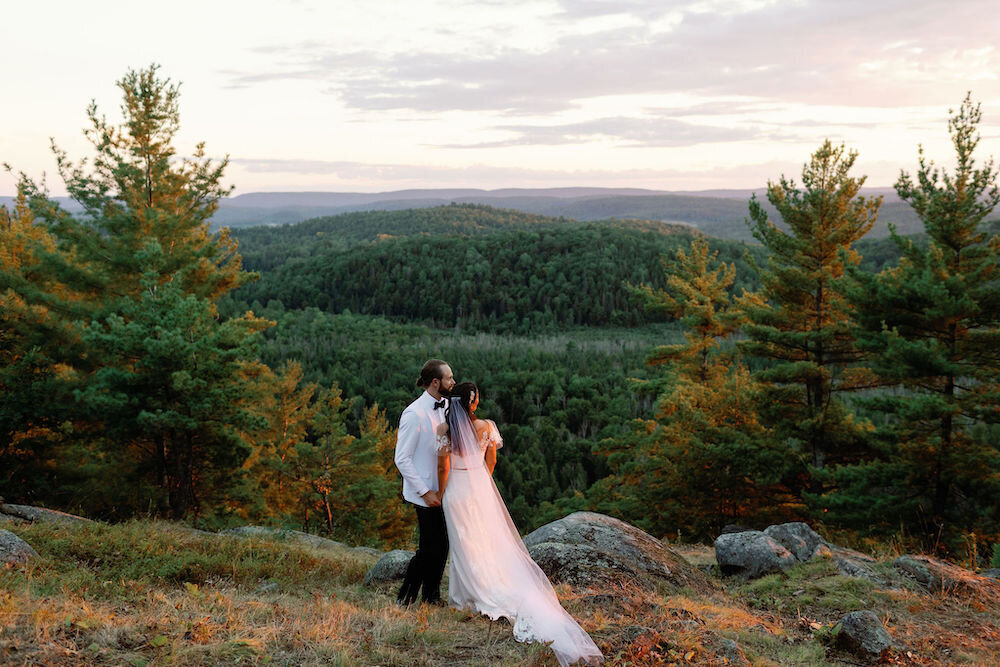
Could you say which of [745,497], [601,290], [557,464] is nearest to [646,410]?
[557,464]

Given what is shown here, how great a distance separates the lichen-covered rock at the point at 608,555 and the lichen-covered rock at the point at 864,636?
2125mm

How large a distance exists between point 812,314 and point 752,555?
1318cm

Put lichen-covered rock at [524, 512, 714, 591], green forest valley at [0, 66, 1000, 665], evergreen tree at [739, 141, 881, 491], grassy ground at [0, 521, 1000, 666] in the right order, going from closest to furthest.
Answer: grassy ground at [0, 521, 1000, 666]
green forest valley at [0, 66, 1000, 665]
lichen-covered rock at [524, 512, 714, 591]
evergreen tree at [739, 141, 881, 491]

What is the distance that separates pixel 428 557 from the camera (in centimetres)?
606

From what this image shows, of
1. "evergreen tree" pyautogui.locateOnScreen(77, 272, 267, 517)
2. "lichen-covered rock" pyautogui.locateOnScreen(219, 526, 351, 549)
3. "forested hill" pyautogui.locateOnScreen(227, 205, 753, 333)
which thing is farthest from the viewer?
"forested hill" pyautogui.locateOnScreen(227, 205, 753, 333)

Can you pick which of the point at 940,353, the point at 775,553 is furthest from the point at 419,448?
the point at 940,353

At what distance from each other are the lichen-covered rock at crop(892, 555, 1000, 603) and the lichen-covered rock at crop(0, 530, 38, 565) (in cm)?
997

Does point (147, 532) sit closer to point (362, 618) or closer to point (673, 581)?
point (362, 618)

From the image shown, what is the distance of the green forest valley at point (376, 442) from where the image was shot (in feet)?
17.7

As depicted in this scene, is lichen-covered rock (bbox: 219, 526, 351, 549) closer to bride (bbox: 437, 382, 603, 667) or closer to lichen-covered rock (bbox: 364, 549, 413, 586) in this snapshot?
lichen-covered rock (bbox: 364, 549, 413, 586)

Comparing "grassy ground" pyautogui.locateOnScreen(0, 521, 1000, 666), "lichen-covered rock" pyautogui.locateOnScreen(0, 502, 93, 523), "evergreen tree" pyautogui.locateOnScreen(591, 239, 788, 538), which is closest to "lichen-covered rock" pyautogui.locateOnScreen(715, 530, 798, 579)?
"grassy ground" pyautogui.locateOnScreen(0, 521, 1000, 666)

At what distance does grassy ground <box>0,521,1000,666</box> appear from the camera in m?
4.54

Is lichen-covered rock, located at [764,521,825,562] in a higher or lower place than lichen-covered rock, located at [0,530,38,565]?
lower

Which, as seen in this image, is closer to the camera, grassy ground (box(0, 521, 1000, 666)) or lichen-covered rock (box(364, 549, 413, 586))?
grassy ground (box(0, 521, 1000, 666))
